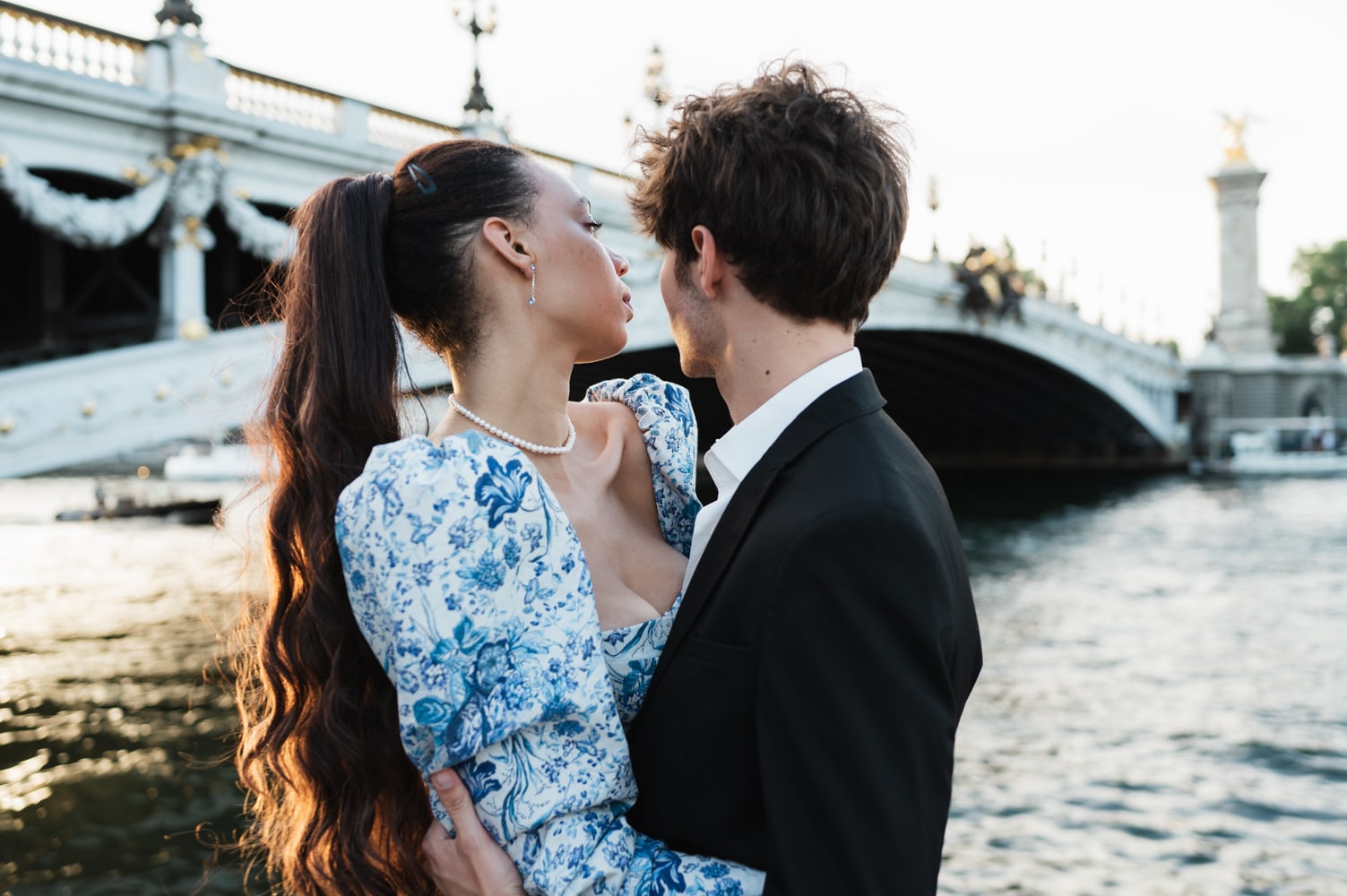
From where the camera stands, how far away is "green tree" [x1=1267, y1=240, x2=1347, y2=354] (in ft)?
227

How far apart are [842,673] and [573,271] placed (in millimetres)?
982

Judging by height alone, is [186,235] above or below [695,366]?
above

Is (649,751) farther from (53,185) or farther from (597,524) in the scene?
(53,185)

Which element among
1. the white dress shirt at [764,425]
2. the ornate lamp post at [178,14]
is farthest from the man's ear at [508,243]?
the ornate lamp post at [178,14]

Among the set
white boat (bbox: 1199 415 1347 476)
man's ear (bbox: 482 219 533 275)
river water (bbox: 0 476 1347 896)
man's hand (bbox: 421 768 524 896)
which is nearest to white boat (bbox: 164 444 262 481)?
river water (bbox: 0 476 1347 896)

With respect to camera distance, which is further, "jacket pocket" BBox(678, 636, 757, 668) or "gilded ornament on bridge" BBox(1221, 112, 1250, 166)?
"gilded ornament on bridge" BBox(1221, 112, 1250, 166)

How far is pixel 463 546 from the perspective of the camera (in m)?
1.68

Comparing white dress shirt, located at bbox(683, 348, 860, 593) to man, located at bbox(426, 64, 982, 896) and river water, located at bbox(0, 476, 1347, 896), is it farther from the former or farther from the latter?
river water, located at bbox(0, 476, 1347, 896)

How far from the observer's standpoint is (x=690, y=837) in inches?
68.1

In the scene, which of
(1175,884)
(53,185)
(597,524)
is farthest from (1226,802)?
(53,185)

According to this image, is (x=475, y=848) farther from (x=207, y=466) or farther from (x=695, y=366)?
(x=207, y=466)

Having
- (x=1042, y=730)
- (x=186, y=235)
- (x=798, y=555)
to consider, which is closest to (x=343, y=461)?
(x=798, y=555)

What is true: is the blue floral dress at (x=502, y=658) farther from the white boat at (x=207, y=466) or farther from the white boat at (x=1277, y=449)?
the white boat at (x=1277, y=449)

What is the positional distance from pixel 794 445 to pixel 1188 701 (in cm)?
903
